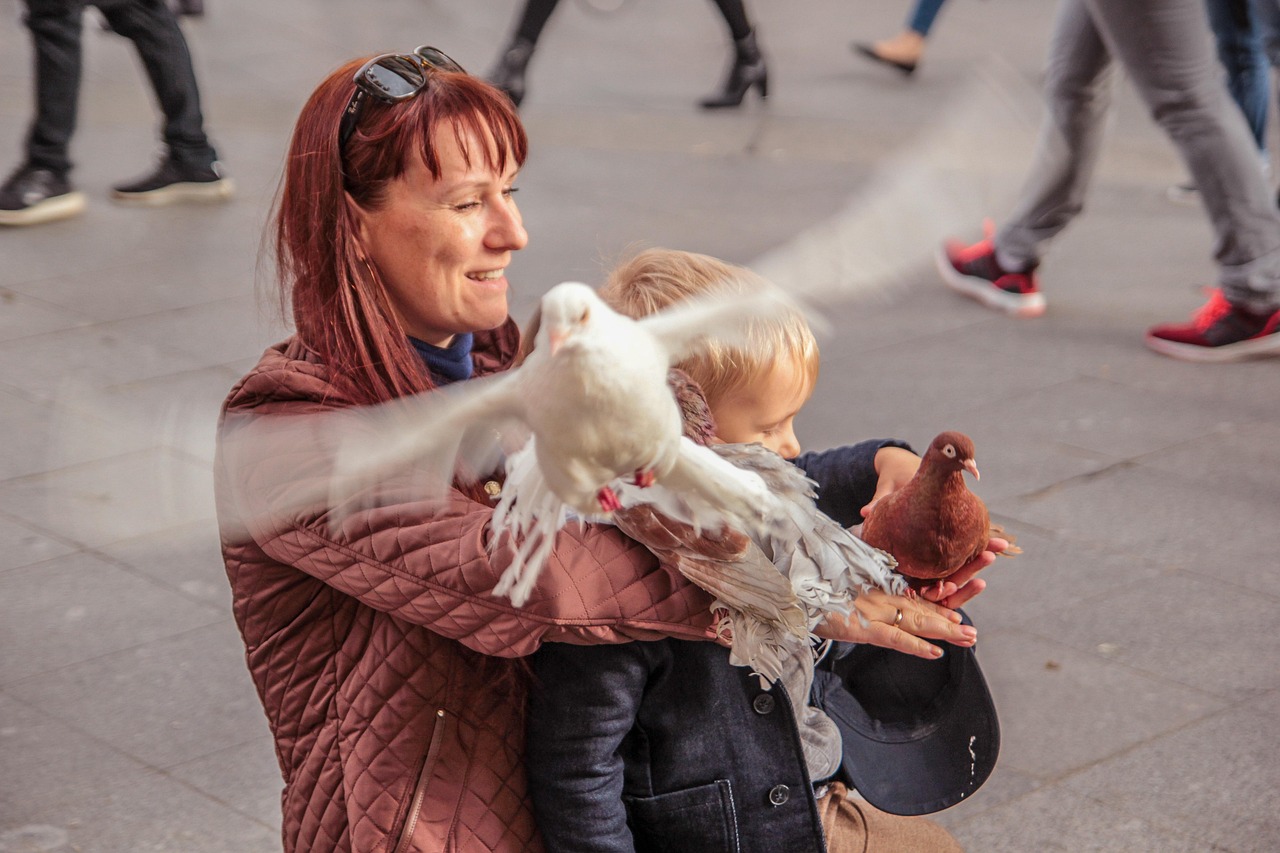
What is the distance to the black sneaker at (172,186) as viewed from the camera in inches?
257

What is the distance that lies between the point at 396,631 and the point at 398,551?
161 mm

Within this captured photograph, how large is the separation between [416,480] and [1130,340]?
14.5 feet

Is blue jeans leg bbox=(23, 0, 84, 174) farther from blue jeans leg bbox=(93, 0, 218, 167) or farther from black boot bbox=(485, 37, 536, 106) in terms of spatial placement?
black boot bbox=(485, 37, 536, 106)

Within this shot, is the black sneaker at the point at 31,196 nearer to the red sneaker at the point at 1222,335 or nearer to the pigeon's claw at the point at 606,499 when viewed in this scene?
the red sneaker at the point at 1222,335

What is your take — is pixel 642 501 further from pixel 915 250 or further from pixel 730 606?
pixel 915 250

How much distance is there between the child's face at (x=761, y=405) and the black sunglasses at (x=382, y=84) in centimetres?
57

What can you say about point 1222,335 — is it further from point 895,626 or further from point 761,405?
point 895,626

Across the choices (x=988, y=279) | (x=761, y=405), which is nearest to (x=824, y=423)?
(x=988, y=279)

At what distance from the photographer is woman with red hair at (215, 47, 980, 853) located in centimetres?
163

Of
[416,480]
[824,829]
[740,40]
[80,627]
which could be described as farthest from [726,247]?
[416,480]

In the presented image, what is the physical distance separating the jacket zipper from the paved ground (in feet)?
1.32

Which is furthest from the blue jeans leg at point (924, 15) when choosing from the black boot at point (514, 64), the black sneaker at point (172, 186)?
the black sneaker at point (172, 186)

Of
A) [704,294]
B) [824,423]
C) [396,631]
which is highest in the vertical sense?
[704,294]

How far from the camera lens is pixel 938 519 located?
169cm
